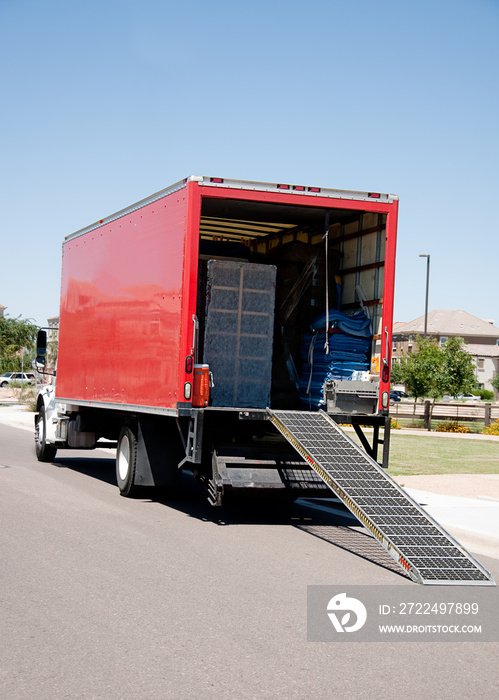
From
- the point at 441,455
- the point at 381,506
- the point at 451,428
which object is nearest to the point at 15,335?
the point at 451,428

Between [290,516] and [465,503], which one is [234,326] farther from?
[465,503]

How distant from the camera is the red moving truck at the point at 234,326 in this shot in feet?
34.0

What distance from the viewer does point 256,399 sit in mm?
11891

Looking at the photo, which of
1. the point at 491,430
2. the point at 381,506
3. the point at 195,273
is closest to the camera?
the point at 381,506

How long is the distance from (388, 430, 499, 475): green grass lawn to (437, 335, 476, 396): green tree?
10.2 metres

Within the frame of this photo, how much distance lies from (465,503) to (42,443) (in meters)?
8.21

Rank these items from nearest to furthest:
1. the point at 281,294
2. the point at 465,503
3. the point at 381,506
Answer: the point at 381,506 → the point at 465,503 → the point at 281,294

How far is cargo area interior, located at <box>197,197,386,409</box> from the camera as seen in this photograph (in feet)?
38.0

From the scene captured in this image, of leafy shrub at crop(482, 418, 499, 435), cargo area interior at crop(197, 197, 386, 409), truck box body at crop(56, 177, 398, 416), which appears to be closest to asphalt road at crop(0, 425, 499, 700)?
truck box body at crop(56, 177, 398, 416)

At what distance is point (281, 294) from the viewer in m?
12.5

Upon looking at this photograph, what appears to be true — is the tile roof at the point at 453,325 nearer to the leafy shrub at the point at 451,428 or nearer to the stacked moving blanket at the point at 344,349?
the leafy shrub at the point at 451,428

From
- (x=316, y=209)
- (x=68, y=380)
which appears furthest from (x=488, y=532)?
(x=68, y=380)

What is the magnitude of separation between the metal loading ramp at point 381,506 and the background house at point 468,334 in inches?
3734

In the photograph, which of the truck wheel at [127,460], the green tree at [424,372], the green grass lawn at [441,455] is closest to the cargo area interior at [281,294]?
the truck wheel at [127,460]
